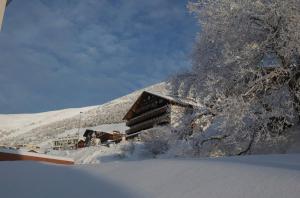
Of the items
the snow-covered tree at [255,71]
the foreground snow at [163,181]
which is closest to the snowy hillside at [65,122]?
the snow-covered tree at [255,71]

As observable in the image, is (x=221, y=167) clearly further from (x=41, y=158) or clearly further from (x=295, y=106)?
(x=41, y=158)

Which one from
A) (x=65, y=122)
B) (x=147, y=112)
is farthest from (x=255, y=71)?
(x=65, y=122)

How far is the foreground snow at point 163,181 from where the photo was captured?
3.53 meters

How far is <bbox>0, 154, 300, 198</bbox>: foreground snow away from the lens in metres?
3.53

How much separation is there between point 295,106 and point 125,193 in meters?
12.6

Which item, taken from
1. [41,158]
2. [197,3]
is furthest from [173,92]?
[41,158]

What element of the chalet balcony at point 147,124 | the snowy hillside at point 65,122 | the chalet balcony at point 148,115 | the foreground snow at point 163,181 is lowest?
the foreground snow at point 163,181

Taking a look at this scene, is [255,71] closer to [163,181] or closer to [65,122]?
[163,181]

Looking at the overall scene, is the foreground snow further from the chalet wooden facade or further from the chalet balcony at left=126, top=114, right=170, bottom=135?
the chalet balcony at left=126, top=114, right=170, bottom=135

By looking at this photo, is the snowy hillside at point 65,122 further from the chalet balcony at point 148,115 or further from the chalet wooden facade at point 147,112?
the chalet balcony at point 148,115

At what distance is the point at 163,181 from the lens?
4516mm

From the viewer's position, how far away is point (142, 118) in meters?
53.8

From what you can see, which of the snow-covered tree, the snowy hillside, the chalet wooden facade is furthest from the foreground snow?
the snowy hillside

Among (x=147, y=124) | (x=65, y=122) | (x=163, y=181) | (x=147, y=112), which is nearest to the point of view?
(x=163, y=181)
